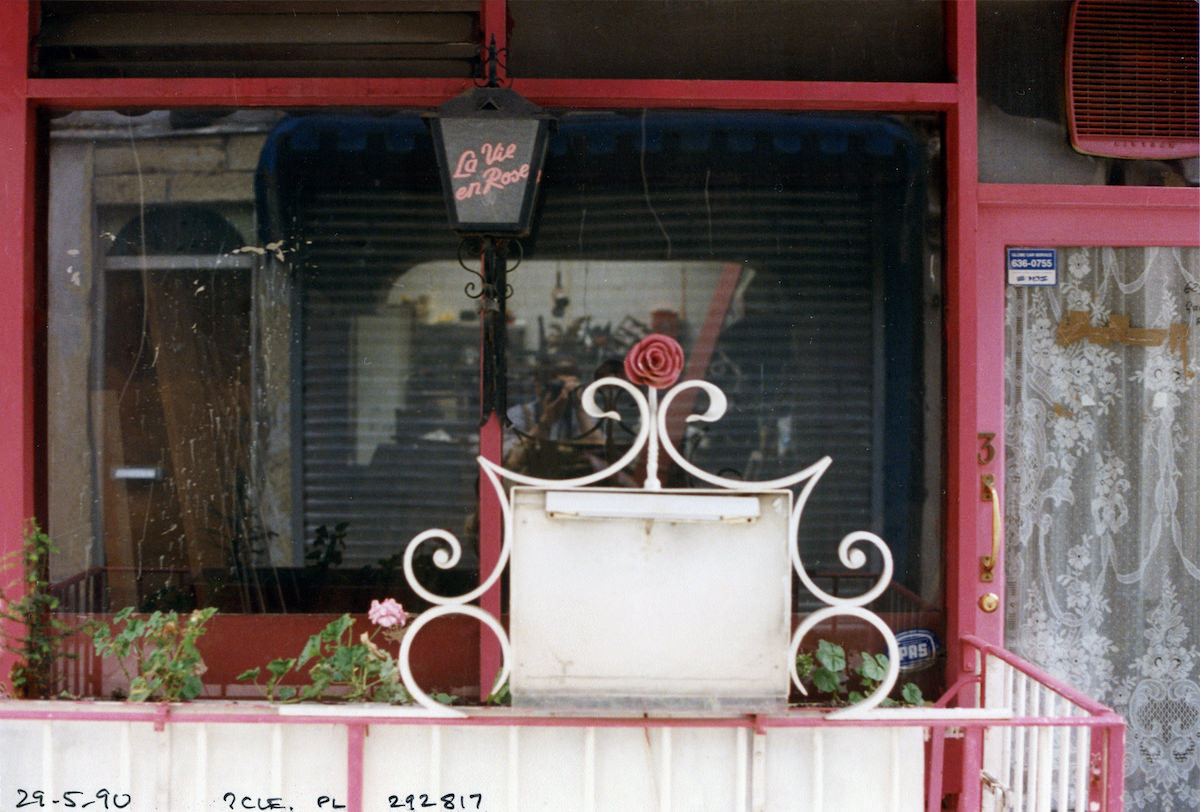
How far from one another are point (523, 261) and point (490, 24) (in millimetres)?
899

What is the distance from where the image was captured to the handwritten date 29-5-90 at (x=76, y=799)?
2598mm

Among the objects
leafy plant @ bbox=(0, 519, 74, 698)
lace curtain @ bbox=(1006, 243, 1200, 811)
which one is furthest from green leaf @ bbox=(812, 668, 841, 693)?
leafy plant @ bbox=(0, 519, 74, 698)

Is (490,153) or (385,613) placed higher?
(490,153)

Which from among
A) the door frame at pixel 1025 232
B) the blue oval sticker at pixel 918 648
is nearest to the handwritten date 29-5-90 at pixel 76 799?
the blue oval sticker at pixel 918 648

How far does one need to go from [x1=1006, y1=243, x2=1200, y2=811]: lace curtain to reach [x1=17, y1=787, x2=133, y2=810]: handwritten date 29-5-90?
3.18m

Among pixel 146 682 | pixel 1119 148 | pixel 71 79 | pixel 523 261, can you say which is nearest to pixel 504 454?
pixel 523 261

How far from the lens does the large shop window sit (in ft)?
12.1

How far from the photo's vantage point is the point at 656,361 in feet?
8.21

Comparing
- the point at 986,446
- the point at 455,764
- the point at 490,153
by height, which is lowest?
the point at 455,764

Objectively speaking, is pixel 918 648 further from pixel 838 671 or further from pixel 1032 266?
pixel 1032 266

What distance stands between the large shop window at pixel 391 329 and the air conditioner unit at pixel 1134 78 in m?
0.68

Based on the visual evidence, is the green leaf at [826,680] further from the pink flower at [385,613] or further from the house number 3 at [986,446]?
the pink flower at [385,613]

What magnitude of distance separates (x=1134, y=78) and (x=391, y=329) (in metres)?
3.15

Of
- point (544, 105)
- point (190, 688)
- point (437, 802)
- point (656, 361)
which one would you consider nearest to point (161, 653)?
point (190, 688)
